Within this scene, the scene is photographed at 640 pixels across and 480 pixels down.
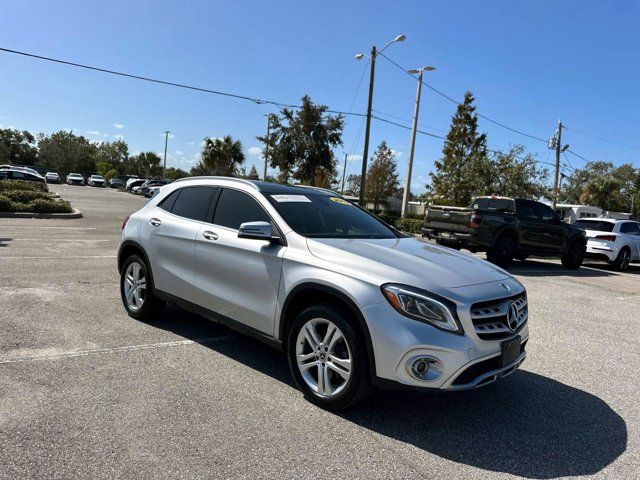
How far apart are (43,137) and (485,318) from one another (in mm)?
102471

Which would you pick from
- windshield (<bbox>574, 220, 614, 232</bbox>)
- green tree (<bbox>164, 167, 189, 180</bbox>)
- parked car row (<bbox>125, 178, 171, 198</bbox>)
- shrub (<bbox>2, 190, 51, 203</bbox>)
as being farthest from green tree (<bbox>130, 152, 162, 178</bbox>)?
windshield (<bbox>574, 220, 614, 232</bbox>)

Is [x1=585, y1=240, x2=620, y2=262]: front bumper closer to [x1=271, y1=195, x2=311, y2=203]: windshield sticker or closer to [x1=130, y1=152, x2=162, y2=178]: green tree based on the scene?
Answer: [x1=271, y1=195, x2=311, y2=203]: windshield sticker

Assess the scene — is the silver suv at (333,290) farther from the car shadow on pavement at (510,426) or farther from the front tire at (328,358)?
the car shadow on pavement at (510,426)

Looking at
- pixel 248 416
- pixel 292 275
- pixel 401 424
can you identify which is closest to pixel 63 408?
pixel 248 416

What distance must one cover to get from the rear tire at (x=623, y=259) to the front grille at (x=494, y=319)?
45.8 ft

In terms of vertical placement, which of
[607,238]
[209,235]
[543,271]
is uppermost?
[607,238]

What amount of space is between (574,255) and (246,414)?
13278 mm

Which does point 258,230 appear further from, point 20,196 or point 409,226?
point 409,226

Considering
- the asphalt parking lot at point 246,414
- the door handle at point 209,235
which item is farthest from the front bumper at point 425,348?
the door handle at point 209,235

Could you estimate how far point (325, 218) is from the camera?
442 cm

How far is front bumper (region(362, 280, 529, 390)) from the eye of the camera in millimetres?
3014

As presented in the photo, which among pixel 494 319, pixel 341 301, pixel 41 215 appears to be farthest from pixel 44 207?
pixel 494 319

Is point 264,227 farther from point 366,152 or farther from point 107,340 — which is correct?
point 366,152

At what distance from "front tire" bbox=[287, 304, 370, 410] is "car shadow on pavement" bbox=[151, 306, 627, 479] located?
22 centimetres
